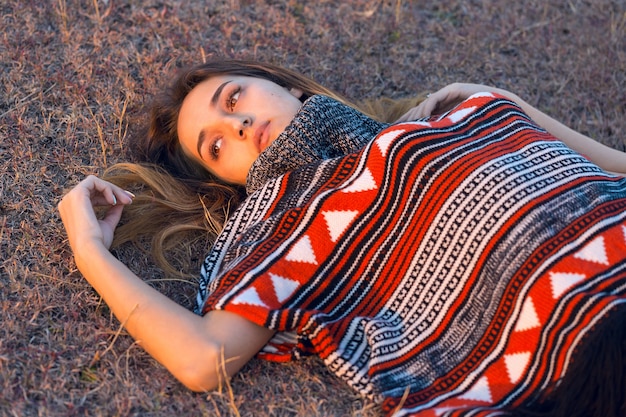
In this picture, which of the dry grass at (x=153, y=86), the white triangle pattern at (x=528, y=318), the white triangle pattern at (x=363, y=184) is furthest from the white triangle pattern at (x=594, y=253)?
the dry grass at (x=153, y=86)

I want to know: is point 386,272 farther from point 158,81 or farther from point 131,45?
point 131,45

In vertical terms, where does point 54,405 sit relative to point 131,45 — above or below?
below

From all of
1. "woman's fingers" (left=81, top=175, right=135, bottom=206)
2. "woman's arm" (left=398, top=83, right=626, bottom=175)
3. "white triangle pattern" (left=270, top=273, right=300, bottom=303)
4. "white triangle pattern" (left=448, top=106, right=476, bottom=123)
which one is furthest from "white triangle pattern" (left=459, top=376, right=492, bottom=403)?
"woman's fingers" (left=81, top=175, right=135, bottom=206)

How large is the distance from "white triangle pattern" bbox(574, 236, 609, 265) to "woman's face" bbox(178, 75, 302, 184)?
4.16 ft

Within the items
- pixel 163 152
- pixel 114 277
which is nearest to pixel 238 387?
pixel 114 277

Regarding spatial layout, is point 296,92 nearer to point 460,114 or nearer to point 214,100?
point 214,100

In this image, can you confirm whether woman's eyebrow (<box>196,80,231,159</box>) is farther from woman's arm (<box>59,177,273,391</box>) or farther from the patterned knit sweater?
woman's arm (<box>59,177,273,391</box>)

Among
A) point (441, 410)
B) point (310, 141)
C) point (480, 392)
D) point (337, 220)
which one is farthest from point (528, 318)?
point (310, 141)

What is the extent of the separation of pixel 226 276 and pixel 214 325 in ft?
0.67

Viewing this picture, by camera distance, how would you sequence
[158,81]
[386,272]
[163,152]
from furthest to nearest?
[158,81]
[163,152]
[386,272]

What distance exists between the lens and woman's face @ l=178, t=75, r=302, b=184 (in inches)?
121

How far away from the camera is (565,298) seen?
2.30 meters

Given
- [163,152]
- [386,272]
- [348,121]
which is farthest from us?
[163,152]

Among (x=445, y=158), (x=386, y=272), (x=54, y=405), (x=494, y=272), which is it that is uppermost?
(x=445, y=158)
